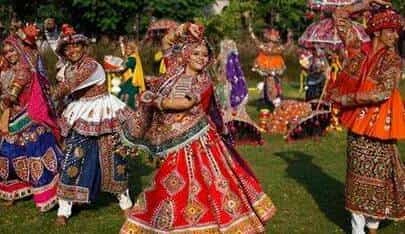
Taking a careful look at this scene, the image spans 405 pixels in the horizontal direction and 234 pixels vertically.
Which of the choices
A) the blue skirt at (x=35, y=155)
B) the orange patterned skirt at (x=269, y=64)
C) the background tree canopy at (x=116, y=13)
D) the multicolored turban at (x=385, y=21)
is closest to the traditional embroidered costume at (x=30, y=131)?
the blue skirt at (x=35, y=155)

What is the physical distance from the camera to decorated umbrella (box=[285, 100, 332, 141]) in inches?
527

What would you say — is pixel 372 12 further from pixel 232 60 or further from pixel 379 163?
pixel 232 60

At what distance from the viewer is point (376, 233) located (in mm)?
7496

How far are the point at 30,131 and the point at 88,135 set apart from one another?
94 cm

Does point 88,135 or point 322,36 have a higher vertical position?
point 322,36

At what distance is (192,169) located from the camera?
5.96m

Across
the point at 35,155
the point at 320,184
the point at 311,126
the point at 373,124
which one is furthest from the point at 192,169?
the point at 311,126

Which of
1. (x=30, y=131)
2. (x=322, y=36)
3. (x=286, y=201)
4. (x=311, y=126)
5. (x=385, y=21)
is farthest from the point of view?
(x=322, y=36)

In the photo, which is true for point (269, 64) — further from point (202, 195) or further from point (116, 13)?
point (116, 13)

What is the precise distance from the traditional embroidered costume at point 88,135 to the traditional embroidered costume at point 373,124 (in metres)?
2.26

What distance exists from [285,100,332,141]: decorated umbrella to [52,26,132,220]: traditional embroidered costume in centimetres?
578

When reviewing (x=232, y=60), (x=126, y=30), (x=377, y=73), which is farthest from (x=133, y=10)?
(x=377, y=73)

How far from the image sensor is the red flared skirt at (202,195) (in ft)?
19.4

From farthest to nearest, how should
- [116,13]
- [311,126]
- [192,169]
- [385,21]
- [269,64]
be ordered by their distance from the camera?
[116,13]
[269,64]
[311,126]
[385,21]
[192,169]
